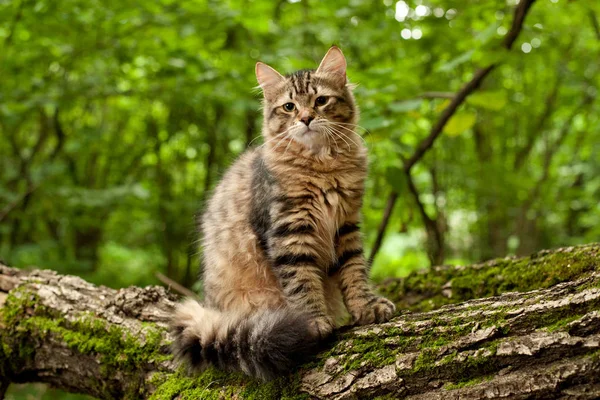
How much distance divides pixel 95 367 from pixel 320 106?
1.68 metres

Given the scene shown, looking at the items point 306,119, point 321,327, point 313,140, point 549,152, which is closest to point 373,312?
point 321,327

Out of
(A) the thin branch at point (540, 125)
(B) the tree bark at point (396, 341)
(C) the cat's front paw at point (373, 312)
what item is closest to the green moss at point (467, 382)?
(B) the tree bark at point (396, 341)

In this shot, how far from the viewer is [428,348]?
1698mm

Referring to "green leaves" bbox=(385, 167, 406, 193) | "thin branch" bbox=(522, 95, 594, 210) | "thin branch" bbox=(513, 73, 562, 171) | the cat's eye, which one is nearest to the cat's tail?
the cat's eye

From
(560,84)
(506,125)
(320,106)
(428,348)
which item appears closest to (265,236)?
(320,106)

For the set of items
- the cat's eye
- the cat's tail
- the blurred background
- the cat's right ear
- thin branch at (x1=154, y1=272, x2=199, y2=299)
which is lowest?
the cat's tail

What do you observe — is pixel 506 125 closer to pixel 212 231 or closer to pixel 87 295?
pixel 212 231

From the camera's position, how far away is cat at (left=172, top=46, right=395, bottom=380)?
2236 mm

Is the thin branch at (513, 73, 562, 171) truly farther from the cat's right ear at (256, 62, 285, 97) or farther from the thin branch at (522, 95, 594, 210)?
the cat's right ear at (256, 62, 285, 97)

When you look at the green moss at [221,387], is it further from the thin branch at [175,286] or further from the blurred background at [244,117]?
the blurred background at [244,117]

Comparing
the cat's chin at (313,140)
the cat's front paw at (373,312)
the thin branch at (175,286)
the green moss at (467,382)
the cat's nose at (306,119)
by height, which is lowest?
the green moss at (467,382)

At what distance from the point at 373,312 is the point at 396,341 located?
17.8 inches

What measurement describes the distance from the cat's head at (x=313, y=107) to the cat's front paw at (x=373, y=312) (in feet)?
2.62

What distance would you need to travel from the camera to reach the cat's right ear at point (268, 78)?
9.46 ft
